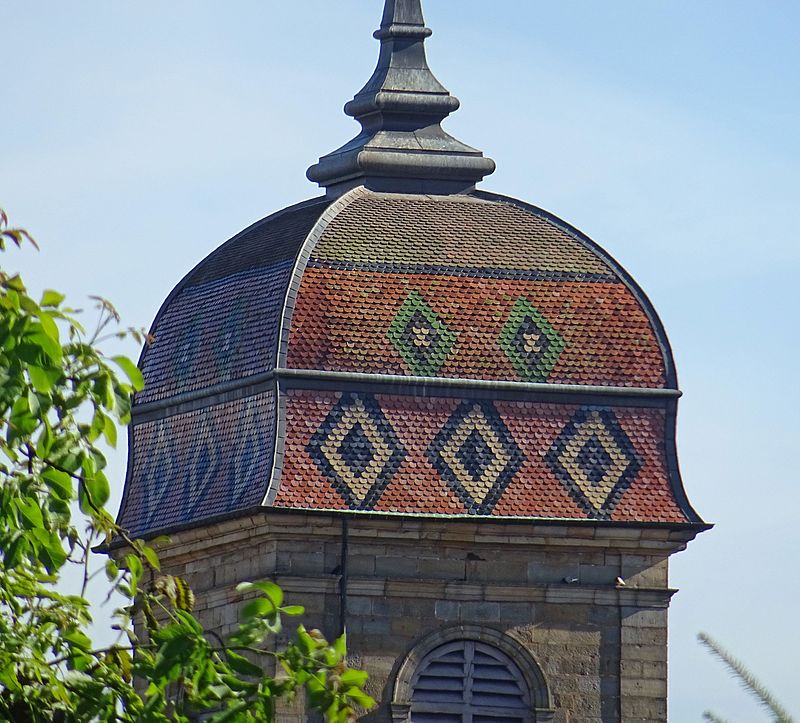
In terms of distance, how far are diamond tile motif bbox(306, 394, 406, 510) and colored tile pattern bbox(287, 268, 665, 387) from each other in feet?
1.37

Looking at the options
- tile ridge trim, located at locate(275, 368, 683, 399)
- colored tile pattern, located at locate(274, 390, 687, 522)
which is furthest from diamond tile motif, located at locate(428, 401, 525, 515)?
tile ridge trim, located at locate(275, 368, 683, 399)

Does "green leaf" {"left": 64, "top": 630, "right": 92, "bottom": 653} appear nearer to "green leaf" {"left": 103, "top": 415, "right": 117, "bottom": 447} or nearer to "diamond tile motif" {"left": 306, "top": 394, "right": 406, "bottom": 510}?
"green leaf" {"left": 103, "top": 415, "right": 117, "bottom": 447}

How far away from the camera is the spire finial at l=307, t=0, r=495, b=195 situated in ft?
106

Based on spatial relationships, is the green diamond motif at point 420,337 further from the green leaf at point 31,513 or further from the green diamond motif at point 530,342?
the green leaf at point 31,513

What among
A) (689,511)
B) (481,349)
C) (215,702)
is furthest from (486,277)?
(215,702)

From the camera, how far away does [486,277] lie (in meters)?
30.7

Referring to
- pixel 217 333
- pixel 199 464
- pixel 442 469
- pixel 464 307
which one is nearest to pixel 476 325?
pixel 464 307

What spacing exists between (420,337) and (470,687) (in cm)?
320

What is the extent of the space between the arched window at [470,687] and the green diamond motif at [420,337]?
2530mm

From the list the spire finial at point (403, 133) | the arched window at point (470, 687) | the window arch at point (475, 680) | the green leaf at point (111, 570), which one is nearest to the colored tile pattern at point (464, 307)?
the spire finial at point (403, 133)

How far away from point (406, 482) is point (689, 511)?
2678 mm

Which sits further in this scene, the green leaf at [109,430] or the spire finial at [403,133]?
the spire finial at [403,133]

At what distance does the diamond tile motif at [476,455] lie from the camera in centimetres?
2977

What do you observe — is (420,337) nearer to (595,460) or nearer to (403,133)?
(595,460)
